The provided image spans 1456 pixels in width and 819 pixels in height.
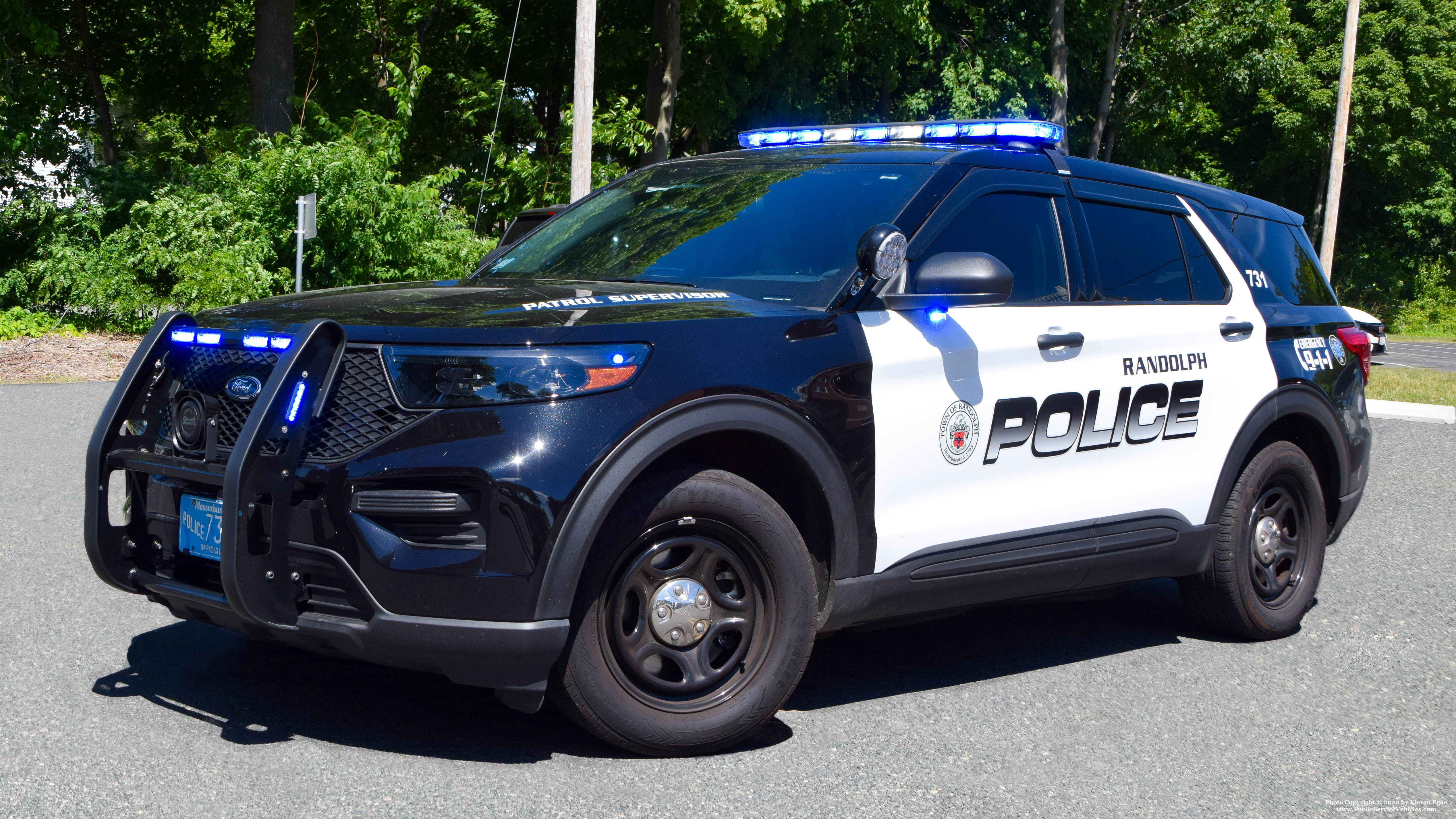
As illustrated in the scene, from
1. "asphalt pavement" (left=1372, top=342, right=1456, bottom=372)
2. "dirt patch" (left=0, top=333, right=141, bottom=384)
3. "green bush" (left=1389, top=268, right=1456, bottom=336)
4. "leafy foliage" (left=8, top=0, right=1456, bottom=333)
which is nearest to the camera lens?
"dirt patch" (left=0, top=333, right=141, bottom=384)

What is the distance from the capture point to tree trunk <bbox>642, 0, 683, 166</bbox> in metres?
24.4

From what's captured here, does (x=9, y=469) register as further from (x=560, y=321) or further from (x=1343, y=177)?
(x=1343, y=177)

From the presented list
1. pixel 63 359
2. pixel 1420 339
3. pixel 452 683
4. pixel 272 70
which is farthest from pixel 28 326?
pixel 1420 339

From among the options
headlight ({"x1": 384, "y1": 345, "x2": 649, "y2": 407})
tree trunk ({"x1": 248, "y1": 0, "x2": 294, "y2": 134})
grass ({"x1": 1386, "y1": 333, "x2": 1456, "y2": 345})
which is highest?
tree trunk ({"x1": 248, "y1": 0, "x2": 294, "y2": 134})

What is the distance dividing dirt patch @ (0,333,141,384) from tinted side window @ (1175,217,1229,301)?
480 inches

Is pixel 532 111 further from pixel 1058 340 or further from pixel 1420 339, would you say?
pixel 1420 339

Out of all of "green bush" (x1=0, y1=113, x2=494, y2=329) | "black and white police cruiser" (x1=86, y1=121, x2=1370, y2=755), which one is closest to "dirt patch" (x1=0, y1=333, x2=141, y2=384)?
"green bush" (x1=0, y1=113, x2=494, y2=329)

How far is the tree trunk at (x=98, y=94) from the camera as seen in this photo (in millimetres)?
23891

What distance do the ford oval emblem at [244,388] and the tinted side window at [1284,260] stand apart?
4.00 meters

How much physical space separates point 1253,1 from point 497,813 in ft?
126

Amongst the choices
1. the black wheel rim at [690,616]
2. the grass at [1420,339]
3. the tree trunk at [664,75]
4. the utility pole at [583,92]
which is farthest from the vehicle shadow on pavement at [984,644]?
the grass at [1420,339]

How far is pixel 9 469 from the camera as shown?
27.8ft

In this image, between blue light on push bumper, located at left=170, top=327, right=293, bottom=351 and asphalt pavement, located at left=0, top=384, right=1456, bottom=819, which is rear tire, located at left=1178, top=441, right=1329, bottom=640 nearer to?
asphalt pavement, located at left=0, top=384, right=1456, bottom=819

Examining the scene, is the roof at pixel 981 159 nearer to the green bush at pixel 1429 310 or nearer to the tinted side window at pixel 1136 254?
the tinted side window at pixel 1136 254
